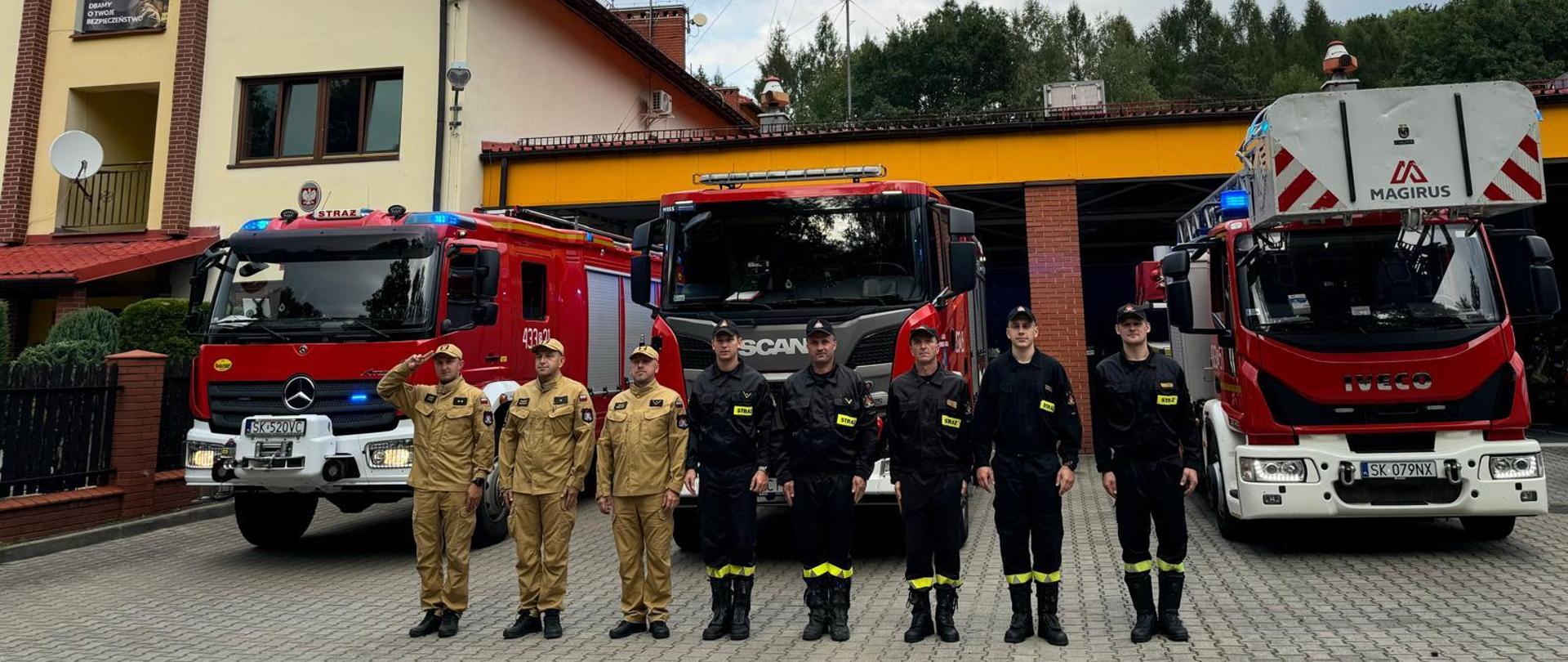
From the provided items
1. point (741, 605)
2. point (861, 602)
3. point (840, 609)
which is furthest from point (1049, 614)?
point (741, 605)

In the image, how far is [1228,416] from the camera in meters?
7.51

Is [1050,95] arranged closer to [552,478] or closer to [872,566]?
[872,566]

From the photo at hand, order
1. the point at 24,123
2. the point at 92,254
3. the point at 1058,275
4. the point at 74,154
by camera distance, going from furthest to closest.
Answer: the point at 24,123, the point at 92,254, the point at 74,154, the point at 1058,275

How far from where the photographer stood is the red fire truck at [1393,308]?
634 centimetres

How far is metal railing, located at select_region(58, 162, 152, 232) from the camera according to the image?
1561cm

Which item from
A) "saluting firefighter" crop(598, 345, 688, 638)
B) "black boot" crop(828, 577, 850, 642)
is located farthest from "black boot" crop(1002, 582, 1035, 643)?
"saluting firefighter" crop(598, 345, 688, 638)

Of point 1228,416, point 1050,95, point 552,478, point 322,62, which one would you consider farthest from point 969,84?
point 552,478

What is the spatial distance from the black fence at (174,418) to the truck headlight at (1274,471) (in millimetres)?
10237

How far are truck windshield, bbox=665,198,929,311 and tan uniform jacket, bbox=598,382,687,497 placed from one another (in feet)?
5.35

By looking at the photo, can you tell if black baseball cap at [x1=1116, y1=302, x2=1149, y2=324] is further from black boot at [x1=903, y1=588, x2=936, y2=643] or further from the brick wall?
the brick wall

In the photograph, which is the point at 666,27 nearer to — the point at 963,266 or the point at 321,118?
the point at 321,118

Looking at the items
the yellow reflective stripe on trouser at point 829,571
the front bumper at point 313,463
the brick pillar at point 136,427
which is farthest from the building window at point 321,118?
the yellow reflective stripe on trouser at point 829,571

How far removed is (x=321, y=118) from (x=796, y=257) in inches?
441

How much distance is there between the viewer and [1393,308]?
668 centimetres
